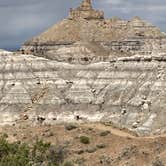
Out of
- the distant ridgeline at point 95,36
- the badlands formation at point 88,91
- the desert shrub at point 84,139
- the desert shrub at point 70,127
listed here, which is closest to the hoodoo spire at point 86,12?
the distant ridgeline at point 95,36

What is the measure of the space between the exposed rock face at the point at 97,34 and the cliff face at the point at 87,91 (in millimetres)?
26174

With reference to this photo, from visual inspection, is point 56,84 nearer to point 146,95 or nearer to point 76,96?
point 76,96

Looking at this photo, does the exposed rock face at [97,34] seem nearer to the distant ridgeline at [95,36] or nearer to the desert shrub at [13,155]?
the distant ridgeline at [95,36]

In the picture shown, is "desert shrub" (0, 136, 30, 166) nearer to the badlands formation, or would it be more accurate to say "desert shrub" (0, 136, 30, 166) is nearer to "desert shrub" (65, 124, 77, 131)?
"desert shrub" (65, 124, 77, 131)

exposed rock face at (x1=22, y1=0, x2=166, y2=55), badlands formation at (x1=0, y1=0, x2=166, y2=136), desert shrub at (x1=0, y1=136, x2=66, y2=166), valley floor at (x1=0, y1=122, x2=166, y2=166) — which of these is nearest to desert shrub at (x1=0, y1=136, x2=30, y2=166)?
desert shrub at (x1=0, y1=136, x2=66, y2=166)

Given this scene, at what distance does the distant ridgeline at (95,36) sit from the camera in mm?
112688

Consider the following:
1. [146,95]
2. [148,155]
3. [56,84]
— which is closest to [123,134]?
[146,95]

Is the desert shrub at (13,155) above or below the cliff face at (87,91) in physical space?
above

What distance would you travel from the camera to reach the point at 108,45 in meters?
115

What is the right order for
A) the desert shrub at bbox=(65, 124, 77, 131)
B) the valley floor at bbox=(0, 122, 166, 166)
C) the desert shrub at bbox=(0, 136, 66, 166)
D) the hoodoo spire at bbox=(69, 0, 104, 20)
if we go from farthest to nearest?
the hoodoo spire at bbox=(69, 0, 104, 20), the desert shrub at bbox=(65, 124, 77, 131), the valley floor at bbox=(0, 122, 166, 166), the desert shrub at bbox=(0, 136, 66, 166)

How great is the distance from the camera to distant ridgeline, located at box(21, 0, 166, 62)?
113 meters

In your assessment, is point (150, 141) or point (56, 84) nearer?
point (150, 141)

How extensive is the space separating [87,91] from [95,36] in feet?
127

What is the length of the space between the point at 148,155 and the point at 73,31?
208ft
